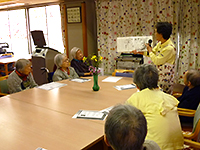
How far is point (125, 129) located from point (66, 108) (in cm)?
131

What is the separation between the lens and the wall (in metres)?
5.66

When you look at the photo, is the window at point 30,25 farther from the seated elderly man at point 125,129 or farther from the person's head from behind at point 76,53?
the seated elderly man at point 125,129

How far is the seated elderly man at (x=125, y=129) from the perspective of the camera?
36.9 inches

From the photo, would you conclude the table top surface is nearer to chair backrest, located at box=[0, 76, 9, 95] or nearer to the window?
chair backrest, located at box=[0, 76, 9, 95]

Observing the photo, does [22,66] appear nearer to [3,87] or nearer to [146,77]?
[3,87]

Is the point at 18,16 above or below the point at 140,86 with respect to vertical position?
above

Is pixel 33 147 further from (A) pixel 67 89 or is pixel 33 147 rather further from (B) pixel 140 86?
(A) pixel 67 89

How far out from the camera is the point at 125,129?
3.07 ft

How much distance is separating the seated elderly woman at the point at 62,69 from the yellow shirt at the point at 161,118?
195 centimetres

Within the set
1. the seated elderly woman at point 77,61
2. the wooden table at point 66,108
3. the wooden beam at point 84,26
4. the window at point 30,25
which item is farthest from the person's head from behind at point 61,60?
the window at point 30,25

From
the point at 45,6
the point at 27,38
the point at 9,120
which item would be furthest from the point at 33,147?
the point at 27,38

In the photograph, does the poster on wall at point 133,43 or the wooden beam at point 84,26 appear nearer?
the poster on wall at point 133,43

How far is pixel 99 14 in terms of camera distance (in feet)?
18.5

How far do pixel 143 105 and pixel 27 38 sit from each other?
6.85m
